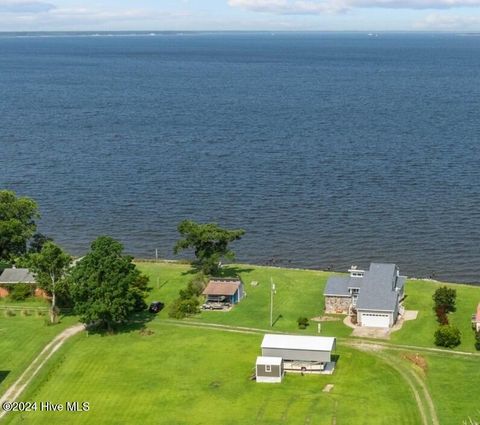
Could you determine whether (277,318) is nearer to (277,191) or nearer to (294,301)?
(294,301)

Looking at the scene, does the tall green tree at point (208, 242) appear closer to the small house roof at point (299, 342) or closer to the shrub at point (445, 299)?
the small house roof at point (299, 342)

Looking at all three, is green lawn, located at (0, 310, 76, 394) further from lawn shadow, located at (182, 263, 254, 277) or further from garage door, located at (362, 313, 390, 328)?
garage door, located at (362, 313, 390, 328)

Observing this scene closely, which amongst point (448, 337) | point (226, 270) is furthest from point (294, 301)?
point (448, 337)

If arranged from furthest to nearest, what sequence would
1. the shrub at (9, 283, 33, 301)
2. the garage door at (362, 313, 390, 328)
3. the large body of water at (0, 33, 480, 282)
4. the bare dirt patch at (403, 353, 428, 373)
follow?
the large body of water at (0, 33, 480, 282) → the shrub at (9, 283, 33, 301) → the garage door at (362, 313, 390, 328) → the bare dirt patch at (403, 353, 428, 373)

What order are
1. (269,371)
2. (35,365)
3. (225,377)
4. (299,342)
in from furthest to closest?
(35,365) < (299,342) < (225,377) < (269,371)

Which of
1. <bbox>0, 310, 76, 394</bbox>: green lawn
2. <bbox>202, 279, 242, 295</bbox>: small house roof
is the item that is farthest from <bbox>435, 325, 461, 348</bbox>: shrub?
<bbox>0, 310, 76, 394</bbox>: green lawn

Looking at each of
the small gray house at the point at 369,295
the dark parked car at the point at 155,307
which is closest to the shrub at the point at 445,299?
the small gray house at the point at 369,295
